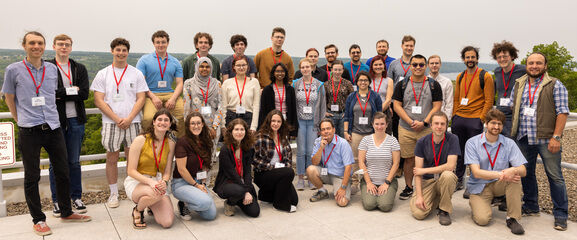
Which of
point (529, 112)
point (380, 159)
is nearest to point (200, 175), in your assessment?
point (380, 159)

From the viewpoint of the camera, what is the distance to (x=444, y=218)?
4402 mm

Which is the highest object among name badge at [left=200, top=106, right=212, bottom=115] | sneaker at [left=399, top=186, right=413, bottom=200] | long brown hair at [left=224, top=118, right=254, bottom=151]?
name badge at [left=200, top=106, right=212, bottom=115]

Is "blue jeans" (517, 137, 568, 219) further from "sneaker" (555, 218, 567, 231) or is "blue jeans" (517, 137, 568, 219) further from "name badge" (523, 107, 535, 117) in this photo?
"name badge" (523, 107, 535, 117)

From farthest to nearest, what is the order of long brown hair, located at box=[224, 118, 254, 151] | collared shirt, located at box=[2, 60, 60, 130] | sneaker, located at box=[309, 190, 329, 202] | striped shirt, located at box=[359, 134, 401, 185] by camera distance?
1. sneaker, located at box=[309, 190, 329, 202]
2. striped shirt, located at box=[359, 134, 401, 185]
3. long brown hair, located at box=[224, 118, 254, 151]
4. collared shirt, located at box=[2, 60, 60, 130]

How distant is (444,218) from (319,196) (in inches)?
61.2

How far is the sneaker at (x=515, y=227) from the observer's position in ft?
13.3

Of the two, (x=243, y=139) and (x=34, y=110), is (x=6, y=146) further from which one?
(x=243, y=139)

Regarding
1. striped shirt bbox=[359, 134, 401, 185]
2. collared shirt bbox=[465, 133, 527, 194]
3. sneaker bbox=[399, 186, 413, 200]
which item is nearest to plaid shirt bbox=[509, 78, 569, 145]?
collared shirt bbox=[465, 133, 527, 194]

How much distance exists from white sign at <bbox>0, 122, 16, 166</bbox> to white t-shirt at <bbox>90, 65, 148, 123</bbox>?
1002 mm

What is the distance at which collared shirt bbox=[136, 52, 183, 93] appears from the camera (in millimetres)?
5227

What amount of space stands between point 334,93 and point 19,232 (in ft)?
13.8

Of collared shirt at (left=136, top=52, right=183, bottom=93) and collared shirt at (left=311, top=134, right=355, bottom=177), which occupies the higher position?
collared shirt at (left=136, top=52, right=183, bottom=93)

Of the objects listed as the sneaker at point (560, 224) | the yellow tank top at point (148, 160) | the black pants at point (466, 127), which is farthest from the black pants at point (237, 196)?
the sneaker at point (560, 224)

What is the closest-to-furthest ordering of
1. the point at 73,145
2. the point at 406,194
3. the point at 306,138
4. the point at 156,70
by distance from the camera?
the point at 73,145, the point at 156,70, the point at 406,194, the point at 306,138
